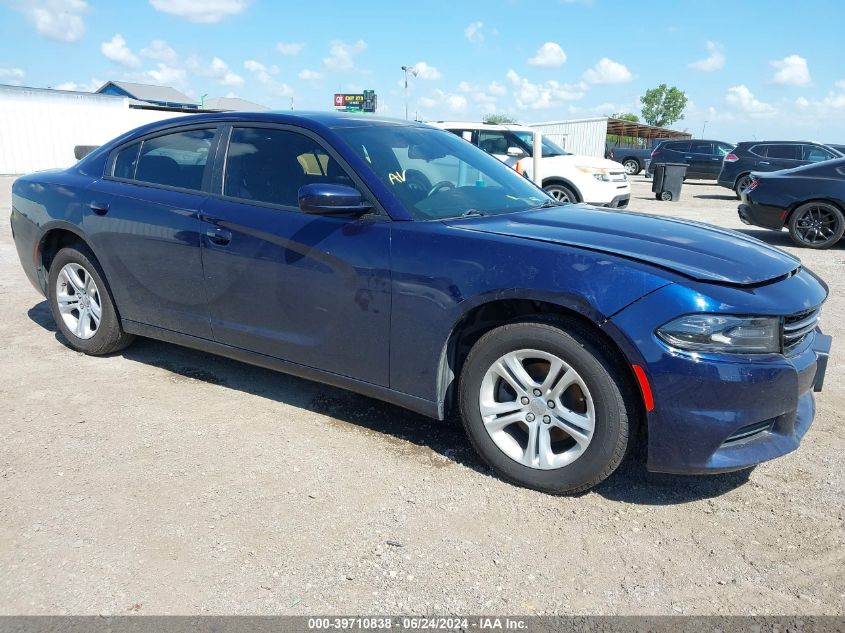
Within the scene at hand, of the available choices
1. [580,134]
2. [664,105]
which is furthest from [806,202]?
[664,105]

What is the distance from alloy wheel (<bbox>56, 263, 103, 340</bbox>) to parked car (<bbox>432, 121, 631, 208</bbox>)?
A: 320 inches

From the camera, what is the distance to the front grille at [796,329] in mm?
2729

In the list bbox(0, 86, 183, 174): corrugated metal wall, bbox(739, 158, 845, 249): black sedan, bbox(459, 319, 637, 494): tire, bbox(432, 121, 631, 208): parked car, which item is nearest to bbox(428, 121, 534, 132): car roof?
bbox(432, 121, 631, 208): parked car

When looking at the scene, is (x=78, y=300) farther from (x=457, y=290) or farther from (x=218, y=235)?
(x=457, y=290)

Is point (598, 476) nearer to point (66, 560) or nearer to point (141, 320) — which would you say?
point (66, 560)

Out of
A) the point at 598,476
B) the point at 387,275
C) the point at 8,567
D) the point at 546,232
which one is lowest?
the point at 8,567

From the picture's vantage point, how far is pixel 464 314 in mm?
3029

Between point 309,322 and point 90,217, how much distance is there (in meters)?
1.95

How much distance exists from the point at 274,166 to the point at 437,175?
0.91m

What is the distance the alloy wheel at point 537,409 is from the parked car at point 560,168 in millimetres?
8950

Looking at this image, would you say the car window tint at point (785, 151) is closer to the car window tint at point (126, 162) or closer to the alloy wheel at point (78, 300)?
the car window tint at point (126, 162)

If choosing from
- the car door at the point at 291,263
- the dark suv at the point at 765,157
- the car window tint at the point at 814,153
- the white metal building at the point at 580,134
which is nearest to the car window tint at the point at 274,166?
the car door at the point at 291,263

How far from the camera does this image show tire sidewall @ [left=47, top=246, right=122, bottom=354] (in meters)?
4.50

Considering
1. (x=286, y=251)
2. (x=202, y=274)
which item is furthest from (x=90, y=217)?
(x=286, y=251)
